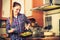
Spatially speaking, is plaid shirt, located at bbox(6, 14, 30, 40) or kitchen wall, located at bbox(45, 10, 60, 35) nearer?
kitchen wall, located at bbox(45, 10, 60, 35)

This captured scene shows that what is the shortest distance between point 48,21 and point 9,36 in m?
0.43

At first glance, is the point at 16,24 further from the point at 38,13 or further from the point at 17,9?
the point at 38,13

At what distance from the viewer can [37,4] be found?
123 centimetres

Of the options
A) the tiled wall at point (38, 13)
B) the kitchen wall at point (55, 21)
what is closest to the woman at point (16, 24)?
the tiled wall at point (38, 13)

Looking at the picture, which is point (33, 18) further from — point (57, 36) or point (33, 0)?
point (57, 36)

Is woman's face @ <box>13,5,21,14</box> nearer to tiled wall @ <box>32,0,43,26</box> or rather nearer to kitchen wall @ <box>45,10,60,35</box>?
tiled wall @ <box>32,0,43,26</box>

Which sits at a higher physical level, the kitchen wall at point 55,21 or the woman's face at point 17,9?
the woman's face at point 17,9

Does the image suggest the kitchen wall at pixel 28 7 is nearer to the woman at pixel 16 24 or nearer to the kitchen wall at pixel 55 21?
the woman at pixel 16 24

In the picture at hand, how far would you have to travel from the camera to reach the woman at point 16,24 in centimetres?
131

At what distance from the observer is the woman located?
131 cm

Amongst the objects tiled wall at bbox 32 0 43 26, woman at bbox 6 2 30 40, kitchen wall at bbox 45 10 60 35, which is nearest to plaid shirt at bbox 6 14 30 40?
woman at bbox 6 2 30 40

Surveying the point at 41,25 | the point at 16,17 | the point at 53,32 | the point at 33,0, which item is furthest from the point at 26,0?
the point at 53,32

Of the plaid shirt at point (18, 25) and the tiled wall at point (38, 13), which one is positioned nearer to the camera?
the tiled wall at point (38, 13)

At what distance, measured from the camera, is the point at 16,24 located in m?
1.33
